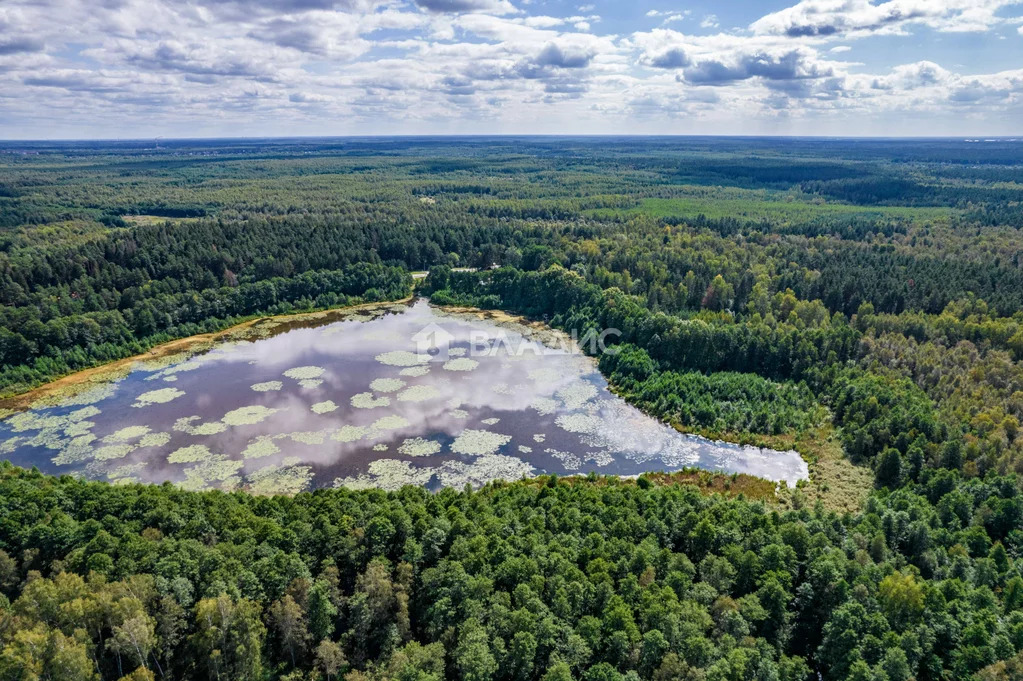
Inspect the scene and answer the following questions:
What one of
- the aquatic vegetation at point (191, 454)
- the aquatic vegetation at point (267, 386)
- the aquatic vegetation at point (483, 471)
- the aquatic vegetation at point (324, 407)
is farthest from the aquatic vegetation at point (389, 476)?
the aquatic vegetation at point (267, 386)

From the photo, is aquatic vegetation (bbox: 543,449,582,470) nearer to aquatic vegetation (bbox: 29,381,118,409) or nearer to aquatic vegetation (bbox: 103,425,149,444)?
aquatic vegetation (bbox: 103,425,149,444)

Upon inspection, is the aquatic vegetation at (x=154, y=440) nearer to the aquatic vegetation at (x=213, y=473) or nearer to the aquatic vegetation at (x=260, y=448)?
the aquatic vegetation at (x=213, y=473)

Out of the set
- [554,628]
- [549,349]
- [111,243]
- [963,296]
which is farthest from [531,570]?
[111,243]

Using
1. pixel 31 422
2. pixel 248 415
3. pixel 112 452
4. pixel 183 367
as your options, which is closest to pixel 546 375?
pixel 248 415

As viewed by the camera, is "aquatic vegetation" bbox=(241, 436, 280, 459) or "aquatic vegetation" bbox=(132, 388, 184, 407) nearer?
"aquatic vegetation" bbox=(241, 436, 280, 459)

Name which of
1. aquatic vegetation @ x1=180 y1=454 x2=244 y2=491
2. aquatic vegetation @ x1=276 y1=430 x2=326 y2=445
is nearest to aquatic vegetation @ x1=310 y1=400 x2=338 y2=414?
aquatic vegetation @ x1=276 y1=430 x2=326 y2=445

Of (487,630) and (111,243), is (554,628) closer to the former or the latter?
(487,630)

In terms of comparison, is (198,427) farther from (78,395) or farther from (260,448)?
(78,395)
